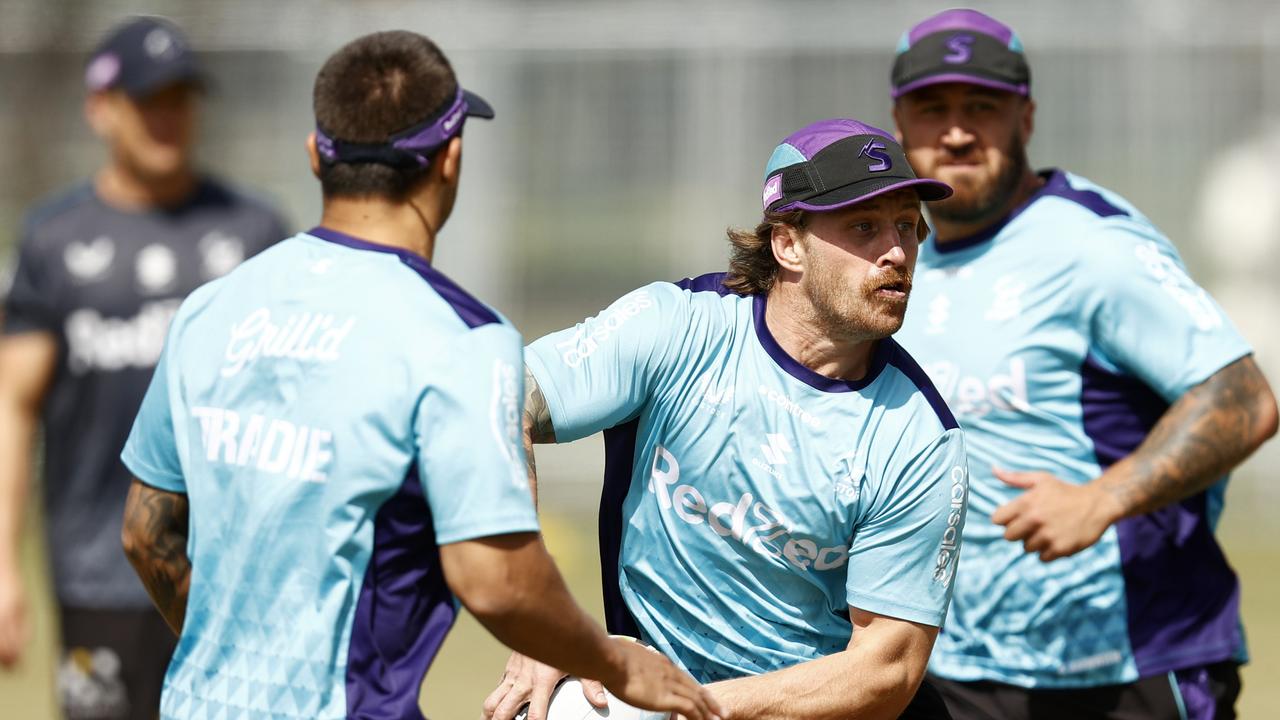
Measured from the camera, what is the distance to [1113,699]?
199 inches

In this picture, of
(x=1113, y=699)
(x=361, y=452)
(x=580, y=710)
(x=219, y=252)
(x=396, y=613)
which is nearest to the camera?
(x=361, y=452)

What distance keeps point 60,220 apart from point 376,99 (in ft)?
11.4

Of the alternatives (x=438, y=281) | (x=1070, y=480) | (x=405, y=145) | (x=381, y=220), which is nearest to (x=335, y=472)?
(x=438, y=281)

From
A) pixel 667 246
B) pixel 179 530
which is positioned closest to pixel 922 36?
pixel 179 530

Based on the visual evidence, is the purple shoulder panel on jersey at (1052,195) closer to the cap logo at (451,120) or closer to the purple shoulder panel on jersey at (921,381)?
the purple shoulder panel on jersey at (921,381)

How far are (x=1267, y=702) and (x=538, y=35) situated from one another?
7.45m

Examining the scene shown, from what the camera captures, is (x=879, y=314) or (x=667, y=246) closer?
(x=879, y=314)

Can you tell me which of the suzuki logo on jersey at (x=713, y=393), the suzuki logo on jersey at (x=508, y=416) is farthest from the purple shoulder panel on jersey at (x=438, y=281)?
the suzuki logo on jersey at (x=713, y=393)

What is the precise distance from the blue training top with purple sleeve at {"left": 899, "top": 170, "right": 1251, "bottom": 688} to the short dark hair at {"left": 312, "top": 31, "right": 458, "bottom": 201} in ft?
7.35

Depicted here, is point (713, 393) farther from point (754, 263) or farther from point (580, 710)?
point (580, 710)

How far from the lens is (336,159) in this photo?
3482 millimetres

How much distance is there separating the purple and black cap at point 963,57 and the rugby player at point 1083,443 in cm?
2

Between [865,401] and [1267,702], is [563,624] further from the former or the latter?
[1267,702]

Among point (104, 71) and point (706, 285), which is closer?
point (706, 285)
